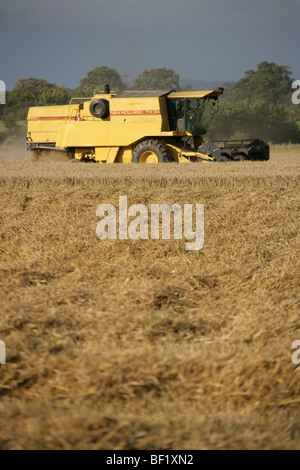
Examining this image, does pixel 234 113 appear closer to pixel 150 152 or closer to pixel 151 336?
pixel 150 152

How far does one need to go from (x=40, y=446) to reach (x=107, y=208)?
5.20m

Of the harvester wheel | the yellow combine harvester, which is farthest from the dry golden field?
the yellow combine harvester

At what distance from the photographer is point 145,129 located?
13.7 meters

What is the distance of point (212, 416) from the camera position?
9.38 ft

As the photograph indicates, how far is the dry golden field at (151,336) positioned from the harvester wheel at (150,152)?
618 cm

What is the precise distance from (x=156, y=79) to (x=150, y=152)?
77732 millimetres

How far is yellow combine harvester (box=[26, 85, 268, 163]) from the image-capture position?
13352 mm

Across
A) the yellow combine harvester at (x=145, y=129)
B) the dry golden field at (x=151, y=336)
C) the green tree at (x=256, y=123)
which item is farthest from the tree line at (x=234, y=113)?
the dry golden field at (x=151, y=336)

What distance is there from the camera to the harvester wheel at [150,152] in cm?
1315

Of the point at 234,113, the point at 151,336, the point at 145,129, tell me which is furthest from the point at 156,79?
the point at 151,336

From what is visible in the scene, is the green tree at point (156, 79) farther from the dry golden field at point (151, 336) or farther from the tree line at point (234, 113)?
the dry golden field at point (151, 336)

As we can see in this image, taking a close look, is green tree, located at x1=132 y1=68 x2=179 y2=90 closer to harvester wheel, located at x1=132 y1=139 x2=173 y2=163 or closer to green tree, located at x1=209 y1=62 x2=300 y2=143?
green tree, located at x1=209 y1=62 x2=300 y2=143

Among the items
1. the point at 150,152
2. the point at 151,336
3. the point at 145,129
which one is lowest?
the point at 151,336
